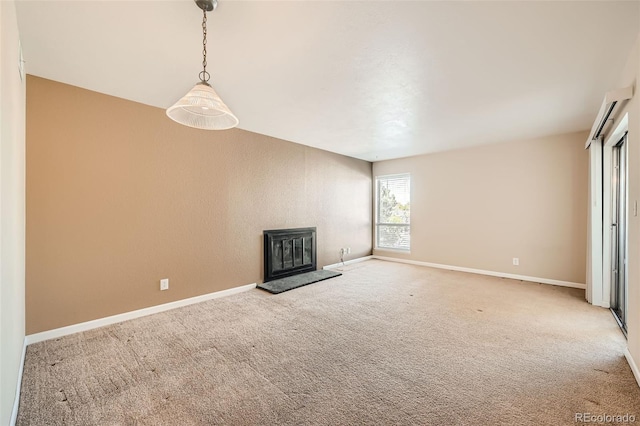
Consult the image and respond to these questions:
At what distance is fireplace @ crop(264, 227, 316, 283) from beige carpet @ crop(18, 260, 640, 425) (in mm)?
1089

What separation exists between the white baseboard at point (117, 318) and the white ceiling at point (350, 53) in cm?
241

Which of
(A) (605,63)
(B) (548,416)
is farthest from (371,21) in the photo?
(B) (548,416)

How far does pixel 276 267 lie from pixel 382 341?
8.13ft

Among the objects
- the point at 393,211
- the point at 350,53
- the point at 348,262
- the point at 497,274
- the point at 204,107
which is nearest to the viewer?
the point at 204,107

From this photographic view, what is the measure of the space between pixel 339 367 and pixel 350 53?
248 centimetres

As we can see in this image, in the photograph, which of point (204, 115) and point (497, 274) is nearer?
point (204, 115)

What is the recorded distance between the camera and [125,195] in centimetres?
310

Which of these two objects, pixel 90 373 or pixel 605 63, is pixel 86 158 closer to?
pixel 90 373

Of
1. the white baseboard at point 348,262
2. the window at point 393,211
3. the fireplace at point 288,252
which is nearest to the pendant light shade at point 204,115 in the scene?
the fireplace at point 288,252

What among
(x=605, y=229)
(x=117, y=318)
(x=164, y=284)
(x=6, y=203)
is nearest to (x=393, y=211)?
(x=605, y=229)

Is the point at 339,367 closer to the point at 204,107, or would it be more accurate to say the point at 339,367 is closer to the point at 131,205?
the point at 204,107

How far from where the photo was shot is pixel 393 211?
6.65 meters

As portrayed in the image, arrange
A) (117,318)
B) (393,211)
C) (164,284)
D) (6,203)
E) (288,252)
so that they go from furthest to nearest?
(393,211)
(288,252)
(164,284)
(117,318)
(6,203)

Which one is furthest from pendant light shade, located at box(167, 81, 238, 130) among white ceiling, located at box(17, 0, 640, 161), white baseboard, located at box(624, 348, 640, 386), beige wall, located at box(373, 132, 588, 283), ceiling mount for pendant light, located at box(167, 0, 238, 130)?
beige wall, located at box(373, 132, 588, 283)
